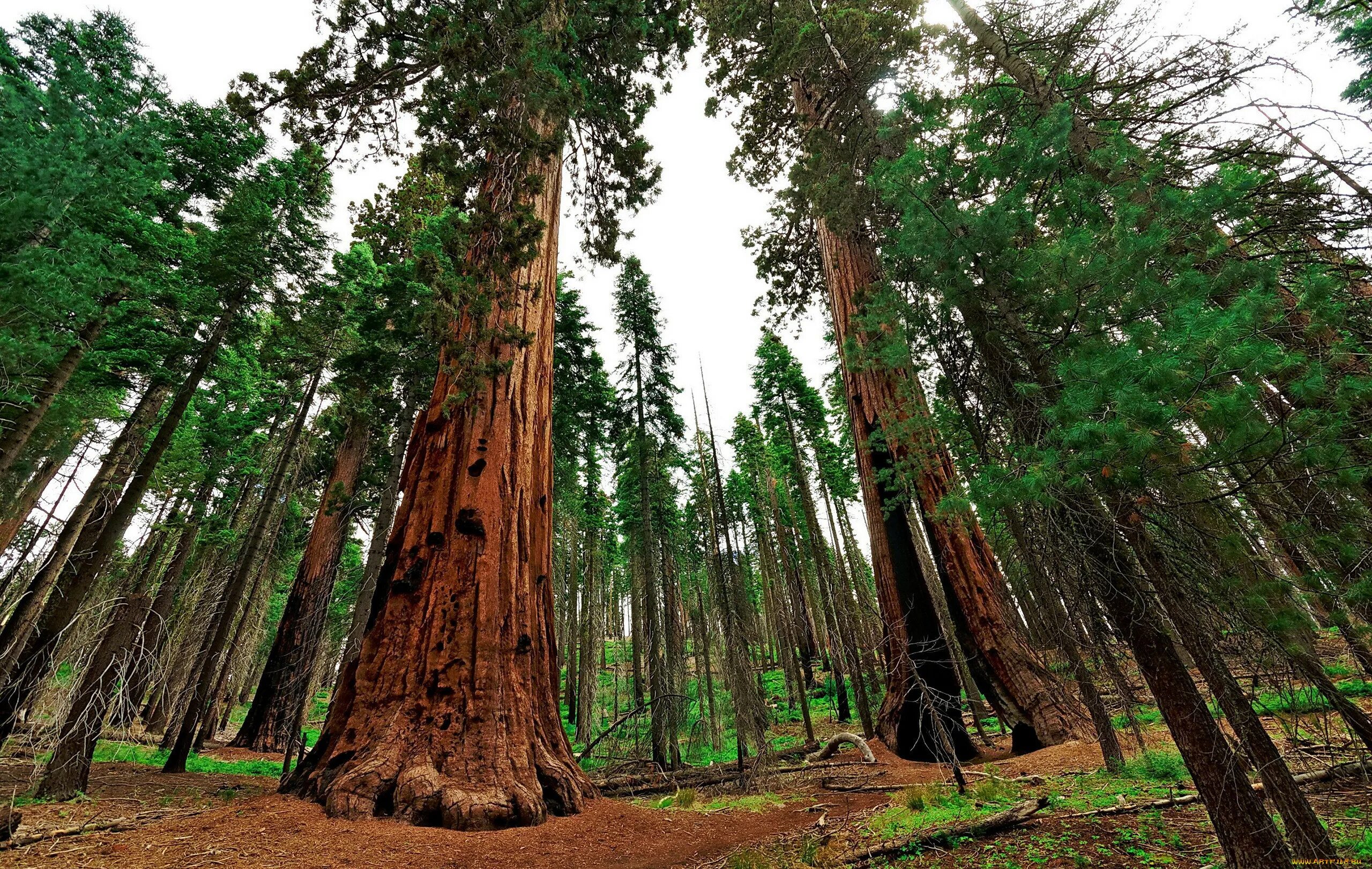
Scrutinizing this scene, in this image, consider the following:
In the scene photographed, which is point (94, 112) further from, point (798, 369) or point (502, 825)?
point (798, 369)

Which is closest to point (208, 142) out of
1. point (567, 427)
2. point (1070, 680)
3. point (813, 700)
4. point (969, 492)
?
point (567, 427)

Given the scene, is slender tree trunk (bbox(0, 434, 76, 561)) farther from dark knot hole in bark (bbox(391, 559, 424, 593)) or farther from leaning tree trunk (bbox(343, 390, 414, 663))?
dark knot hole in bark (bbox(391, 559, 424, 593))

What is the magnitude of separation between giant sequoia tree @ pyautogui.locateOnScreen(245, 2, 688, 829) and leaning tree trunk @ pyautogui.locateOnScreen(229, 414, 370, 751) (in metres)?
6.18

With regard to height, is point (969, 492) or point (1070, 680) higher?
point (969, 492)

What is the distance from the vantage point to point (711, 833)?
3.97 m

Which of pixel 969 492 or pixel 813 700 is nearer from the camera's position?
pixel 969 492

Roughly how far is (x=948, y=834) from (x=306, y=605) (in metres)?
12.8

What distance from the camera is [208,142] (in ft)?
31.3

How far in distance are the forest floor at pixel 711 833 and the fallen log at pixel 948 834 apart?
0.21ft

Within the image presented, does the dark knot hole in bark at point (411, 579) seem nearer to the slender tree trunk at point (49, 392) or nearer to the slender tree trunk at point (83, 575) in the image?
the slender tree trunk at point (83, 575)

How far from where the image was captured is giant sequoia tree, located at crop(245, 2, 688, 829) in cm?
344

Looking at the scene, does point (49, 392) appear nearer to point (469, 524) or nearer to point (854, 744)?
point (469, 524)

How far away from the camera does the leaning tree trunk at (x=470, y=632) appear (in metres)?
3.33

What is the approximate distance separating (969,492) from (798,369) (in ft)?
55.4
